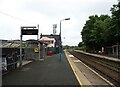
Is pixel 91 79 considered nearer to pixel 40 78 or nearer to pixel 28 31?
pixel 40 78

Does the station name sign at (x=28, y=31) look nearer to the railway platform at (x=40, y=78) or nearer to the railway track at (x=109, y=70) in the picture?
the railway platform at (x=40, y=78)

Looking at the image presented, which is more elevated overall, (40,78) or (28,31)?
(28,31)

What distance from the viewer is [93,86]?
48.4 feet

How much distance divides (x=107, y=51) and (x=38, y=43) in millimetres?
51081

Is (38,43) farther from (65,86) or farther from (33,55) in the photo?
(65,86)

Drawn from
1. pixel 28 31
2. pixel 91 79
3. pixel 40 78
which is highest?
pixel 28 31

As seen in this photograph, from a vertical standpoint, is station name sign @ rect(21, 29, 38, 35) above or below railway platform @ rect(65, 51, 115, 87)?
Answer: above

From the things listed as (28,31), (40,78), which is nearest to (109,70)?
(28,31)

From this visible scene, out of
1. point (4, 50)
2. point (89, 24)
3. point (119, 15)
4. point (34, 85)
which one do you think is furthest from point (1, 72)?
point (89, 24)

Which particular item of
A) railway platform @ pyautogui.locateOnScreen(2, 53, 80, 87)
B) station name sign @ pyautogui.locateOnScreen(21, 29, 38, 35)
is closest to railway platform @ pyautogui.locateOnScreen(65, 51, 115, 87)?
railway platform @ pyautogui.locateOnScreen(2, 53, 80, 87)

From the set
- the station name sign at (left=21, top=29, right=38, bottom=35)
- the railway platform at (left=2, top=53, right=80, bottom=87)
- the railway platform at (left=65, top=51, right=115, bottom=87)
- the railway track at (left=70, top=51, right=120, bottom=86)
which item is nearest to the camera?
the railway platform at (left=2, top=53, right=80, bottom=87)

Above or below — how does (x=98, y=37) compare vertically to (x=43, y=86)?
above

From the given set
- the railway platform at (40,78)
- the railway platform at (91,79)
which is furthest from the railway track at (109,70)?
the railway platform at (40,78)

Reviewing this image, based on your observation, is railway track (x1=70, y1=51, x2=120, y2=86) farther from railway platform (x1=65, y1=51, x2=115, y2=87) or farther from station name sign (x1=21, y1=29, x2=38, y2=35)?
station name sign (x1=21, y1=29, x2=38, y2=35)
